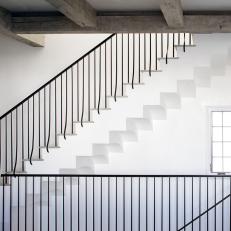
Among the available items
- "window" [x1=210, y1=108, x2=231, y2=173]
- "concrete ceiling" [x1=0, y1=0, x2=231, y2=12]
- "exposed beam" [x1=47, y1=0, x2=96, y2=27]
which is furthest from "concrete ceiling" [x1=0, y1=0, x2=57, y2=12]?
"window" [x1=210, y1=108, x2=231, y2=173]

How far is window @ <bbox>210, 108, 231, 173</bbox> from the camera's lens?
815 centimetres

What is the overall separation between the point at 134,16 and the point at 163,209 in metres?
3.16

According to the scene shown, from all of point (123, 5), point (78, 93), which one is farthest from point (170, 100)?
point (123, 5)

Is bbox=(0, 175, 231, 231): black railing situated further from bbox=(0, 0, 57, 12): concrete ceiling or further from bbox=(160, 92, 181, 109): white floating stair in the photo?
bbox=(0, 0, 57, 12): concrete ceiling

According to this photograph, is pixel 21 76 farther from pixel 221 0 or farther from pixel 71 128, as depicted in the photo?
pixel 221 0

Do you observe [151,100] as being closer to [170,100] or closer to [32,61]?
[170,100]

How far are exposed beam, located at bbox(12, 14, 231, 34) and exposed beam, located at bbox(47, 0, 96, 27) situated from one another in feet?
0.80

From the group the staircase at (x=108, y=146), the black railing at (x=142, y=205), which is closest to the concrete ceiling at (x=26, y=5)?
the staircase at (x=108, y=146)

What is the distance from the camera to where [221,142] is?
8164mm

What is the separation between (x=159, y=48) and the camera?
8172 millimetres

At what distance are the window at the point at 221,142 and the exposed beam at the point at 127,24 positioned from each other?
7.26 feet

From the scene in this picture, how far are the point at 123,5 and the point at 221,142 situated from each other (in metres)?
3.23

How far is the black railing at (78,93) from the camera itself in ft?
26.8

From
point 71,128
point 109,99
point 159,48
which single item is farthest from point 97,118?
point 159,48
